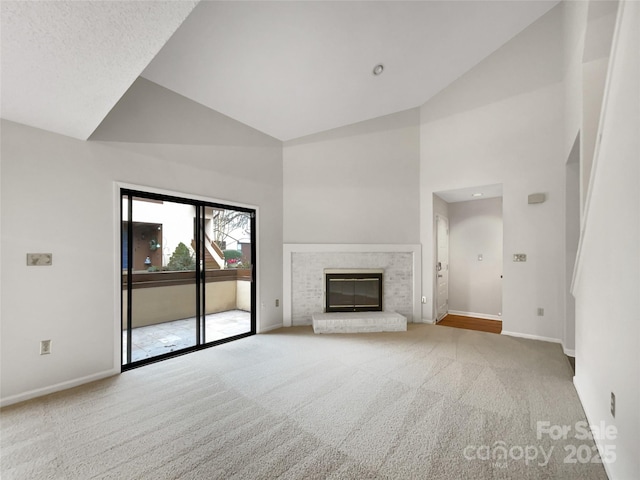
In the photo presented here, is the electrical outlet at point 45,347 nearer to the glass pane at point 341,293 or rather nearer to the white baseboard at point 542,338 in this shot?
the glass pane at point 341,293

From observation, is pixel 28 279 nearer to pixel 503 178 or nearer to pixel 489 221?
pixel 503 178

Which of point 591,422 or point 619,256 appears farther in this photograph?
point 591,422

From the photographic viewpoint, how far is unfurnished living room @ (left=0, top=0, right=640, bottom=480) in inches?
71.7

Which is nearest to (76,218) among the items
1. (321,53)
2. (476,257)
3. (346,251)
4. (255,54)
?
(255,54)

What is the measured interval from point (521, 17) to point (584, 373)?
4597mm

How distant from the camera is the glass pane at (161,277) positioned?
3.46 meters

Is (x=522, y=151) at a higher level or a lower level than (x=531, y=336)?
higher

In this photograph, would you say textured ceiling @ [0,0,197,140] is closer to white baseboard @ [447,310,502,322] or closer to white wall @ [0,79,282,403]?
white wall @ [0,79,282,403]

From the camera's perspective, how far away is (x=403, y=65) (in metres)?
4.14

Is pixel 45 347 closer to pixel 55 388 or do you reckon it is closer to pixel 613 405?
pixel 55 388

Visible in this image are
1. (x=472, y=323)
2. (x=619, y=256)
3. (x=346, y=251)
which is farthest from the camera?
(x=472, y=323)

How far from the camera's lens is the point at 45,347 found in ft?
9.14

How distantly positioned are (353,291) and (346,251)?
72 cm

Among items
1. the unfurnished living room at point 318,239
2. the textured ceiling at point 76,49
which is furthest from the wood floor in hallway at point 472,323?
the textured ceiling at point 76,49
